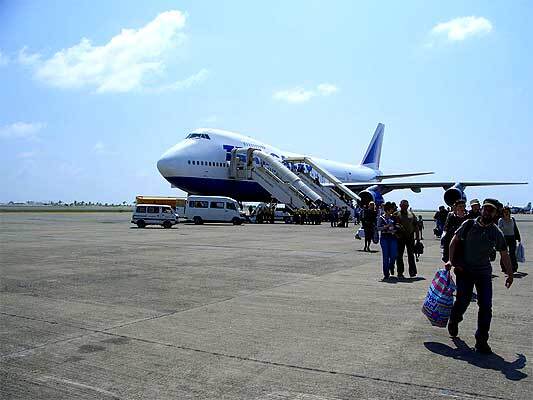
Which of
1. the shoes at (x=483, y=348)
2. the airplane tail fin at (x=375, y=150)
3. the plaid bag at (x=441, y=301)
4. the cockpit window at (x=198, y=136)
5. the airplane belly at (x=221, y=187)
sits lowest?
Answer: the shoes at (x=483, y=348)

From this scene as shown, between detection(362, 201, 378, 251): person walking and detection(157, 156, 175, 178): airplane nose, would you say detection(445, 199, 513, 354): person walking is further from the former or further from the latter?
detection(157, 156, 175, 178): airplane nose

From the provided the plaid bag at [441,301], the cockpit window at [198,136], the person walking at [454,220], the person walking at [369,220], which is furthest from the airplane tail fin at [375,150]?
the plaid bag at [441,301]

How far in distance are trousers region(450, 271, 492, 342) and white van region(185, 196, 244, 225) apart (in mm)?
29247

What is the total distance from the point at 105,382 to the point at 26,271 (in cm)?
733

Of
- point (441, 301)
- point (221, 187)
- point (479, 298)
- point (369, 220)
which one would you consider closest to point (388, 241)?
point (441, 301)

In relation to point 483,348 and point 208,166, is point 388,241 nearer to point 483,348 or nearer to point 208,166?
point 483,348

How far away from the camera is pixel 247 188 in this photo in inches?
1636

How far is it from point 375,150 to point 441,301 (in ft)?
219

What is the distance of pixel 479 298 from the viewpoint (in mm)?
5867

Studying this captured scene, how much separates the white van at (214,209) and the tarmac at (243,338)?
77.6 ft

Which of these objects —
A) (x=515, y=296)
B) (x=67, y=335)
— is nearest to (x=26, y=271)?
(x=67, y=335)

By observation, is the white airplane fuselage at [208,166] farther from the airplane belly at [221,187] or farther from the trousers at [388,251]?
the trousers at [388,251]

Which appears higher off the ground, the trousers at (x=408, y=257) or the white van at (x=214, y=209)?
the white van at (x=214, y=209)

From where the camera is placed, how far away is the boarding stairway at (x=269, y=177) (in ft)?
133
